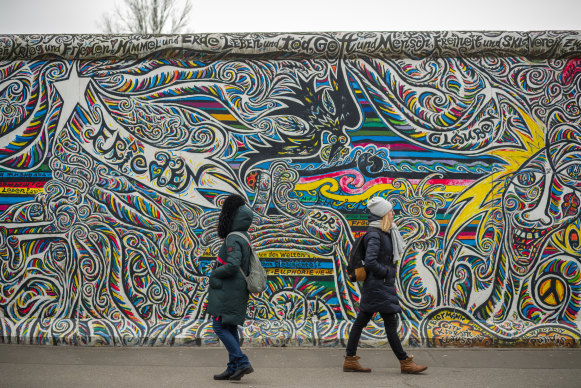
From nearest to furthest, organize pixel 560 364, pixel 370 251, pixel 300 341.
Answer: pixel 370 251, pixel 560 364, pixel 300 341

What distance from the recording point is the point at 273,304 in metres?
6.64

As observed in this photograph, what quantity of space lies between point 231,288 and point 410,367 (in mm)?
1786

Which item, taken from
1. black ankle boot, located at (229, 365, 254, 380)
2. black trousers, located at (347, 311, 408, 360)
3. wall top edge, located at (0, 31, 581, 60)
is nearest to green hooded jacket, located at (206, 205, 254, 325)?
black ankle boot, located at (229, 365, 254, 380)

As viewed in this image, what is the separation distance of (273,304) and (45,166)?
295 cm

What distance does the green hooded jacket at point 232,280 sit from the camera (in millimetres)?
5250

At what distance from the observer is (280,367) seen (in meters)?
5.82

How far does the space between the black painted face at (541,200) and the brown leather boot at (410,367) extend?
1756 mm

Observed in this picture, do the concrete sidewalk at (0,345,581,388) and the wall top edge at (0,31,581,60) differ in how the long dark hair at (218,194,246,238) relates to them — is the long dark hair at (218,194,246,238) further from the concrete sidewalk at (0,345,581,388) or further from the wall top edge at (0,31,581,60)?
the wall top edge at (0,31,581,60)

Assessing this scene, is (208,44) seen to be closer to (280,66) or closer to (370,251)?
(280,66)

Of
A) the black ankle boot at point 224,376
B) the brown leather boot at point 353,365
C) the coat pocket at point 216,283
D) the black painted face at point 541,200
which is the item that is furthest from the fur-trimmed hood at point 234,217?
the black painted face at point 541,200

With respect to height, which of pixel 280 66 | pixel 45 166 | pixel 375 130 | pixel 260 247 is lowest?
pixel 260 247

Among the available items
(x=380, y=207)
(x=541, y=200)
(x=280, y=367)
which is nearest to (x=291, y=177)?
(x=380, y=207)

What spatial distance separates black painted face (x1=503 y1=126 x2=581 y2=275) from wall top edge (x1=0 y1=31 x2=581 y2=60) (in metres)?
1.05

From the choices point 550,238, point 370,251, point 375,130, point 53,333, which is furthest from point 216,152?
point 550,238
